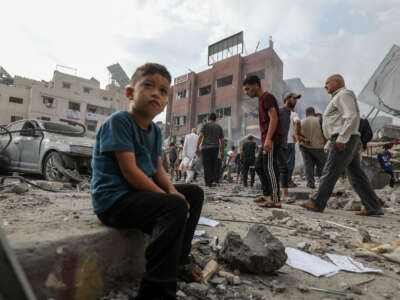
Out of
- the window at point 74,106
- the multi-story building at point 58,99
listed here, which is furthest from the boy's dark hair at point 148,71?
the window at point 74,106

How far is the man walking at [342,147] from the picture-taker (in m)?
3.18

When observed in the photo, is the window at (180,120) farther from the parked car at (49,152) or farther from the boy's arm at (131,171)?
the boy's arm at (131,171)

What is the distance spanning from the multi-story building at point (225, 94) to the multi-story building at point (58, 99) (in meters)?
11.0

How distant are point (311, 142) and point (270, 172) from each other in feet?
7.82

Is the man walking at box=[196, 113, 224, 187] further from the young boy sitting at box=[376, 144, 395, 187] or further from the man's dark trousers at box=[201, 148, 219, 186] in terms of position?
the young boy sitting at box=[376, 144, 395, 187]

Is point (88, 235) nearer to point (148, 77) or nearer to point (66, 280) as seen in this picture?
point (66, 280)

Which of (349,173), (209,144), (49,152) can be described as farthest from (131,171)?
(209,144)

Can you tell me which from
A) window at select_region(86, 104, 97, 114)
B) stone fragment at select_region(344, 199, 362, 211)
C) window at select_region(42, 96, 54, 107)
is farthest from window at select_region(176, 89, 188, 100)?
stone fragment at select_region(344, 199, 362, 211)

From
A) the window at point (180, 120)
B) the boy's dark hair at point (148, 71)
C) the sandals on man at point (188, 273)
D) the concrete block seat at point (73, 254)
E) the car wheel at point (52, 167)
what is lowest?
the sandals on man at point (188, 273)

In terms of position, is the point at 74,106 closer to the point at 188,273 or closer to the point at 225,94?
the point at 225,94

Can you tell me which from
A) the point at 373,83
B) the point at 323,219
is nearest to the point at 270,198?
the point at 323,219

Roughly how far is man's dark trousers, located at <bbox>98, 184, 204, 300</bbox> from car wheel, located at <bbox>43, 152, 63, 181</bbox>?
4.45 m

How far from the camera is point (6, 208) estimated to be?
183cm

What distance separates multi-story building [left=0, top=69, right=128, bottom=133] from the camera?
2881 centimetres
